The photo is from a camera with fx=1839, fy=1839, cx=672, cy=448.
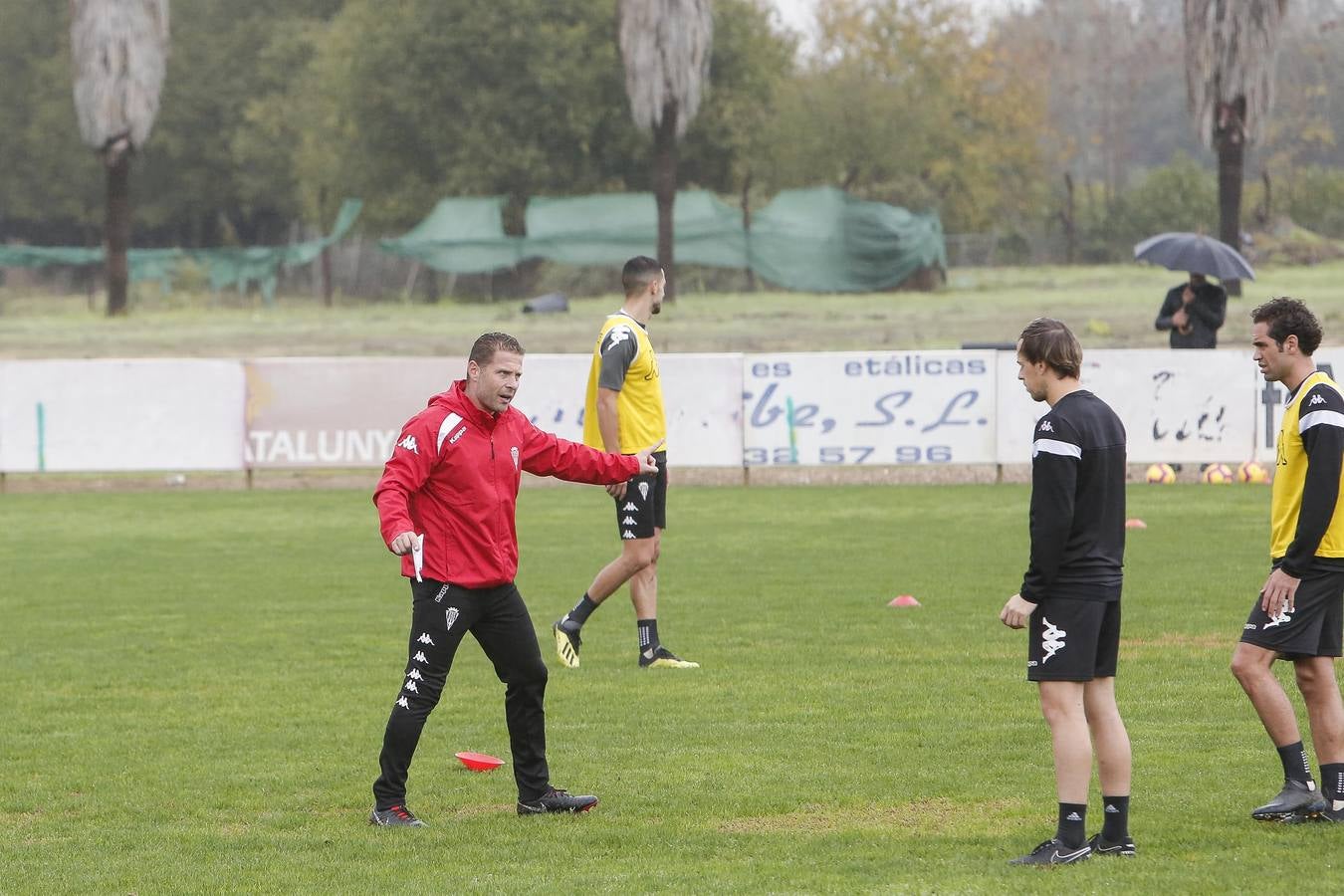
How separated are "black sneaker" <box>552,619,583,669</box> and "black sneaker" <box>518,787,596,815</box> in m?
3.23

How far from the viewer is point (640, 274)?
381 inches

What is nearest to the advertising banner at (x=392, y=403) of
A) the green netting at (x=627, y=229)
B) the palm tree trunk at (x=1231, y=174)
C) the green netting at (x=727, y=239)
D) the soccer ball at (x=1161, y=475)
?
the soccer ball at (x=1161, y=475)

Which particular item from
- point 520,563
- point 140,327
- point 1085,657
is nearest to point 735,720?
→ point 1085,657

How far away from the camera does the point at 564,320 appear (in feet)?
110

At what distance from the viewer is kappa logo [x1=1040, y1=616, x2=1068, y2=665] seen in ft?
19.1

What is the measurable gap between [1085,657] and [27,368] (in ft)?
58.8

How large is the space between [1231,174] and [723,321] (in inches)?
359

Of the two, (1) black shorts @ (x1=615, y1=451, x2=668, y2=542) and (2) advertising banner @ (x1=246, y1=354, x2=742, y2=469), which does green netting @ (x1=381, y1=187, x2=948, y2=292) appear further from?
(1) black shorts @ (x1=615, y1=451, x2=668, y2=542)

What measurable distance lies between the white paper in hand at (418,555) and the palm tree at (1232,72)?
87.4ft

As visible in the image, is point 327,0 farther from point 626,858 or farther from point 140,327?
point 626,858

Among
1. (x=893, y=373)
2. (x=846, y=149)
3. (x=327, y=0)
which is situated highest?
(x=327, y=0)

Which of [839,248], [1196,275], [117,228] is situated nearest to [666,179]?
[839,248]

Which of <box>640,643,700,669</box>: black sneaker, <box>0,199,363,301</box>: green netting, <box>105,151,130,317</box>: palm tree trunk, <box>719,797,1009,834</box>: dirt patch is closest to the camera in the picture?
<box>719,797,1009,834</box>: dirt patch

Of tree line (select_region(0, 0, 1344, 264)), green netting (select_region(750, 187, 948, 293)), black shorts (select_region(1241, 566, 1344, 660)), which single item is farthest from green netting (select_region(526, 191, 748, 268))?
black shorts (select_region(1241, 566, 1344, 660))
